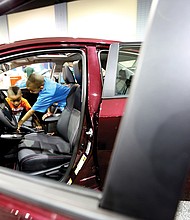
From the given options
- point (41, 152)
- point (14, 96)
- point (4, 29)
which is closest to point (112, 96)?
point (41, 152)

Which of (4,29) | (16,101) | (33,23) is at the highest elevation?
(33,23)

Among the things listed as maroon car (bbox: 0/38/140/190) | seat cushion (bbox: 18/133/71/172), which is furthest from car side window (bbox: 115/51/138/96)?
seat cushion (bbox: 18/133/71/172)

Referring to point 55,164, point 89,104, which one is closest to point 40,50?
point 89,104

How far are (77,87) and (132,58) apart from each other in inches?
27.2

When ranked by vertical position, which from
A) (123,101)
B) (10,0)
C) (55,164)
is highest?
(10,0)

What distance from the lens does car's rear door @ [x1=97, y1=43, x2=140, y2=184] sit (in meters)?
1.36

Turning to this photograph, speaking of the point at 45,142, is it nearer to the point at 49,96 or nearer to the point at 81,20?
the point at 49,96

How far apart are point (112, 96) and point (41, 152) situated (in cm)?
79

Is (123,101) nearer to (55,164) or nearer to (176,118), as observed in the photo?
(55,164)

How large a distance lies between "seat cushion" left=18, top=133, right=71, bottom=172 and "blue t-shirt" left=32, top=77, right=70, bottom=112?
15.2 inches

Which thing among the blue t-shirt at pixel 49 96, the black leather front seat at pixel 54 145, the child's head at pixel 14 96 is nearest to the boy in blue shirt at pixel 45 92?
the blue t-shirt at pixel 49 96

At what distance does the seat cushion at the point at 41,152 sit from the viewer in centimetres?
172

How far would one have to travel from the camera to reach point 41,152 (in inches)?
74.2

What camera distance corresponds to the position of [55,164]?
1.77 meters
